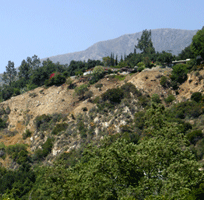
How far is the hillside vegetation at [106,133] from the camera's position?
21.1 meters

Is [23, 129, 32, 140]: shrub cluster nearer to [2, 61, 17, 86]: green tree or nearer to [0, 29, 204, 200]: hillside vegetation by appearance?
[0, 29, 204, 200]: hillside vegetation

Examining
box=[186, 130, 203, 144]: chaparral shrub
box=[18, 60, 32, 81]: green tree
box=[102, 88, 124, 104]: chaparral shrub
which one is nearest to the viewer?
box=[186, 130, 203, 144]: chaparral shrub

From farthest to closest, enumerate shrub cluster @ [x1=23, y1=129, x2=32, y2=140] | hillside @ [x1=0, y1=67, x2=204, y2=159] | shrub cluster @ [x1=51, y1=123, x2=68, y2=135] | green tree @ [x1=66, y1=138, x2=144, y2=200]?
1. shrub cluster @ [x1=23, y1=129, x2=32, y2=140]
2. shrub cluster @ [x1=51, y1=123, x2=68, y2=135]
3. hillside @ [x1=0, y1=67, x2=204, y2=159]
4. green tree @ [x1=66, y1=138, x2=144, y2=200]

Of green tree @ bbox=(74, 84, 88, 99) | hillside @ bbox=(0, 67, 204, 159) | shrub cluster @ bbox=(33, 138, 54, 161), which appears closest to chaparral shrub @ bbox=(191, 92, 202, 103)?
hillside @ bbox=(0, 67, 204, 159)

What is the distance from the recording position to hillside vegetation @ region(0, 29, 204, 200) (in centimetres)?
2109

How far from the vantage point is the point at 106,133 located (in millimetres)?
55312

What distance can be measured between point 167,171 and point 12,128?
6009 cm

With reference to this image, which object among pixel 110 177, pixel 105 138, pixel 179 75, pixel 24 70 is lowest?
pixel 110 177

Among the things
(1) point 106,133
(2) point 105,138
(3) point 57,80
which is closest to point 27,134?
(3) point 57,80

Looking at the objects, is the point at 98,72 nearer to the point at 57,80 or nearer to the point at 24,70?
the point at 57,80

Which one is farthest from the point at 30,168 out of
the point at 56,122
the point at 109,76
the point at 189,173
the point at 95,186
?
the point at 189,173

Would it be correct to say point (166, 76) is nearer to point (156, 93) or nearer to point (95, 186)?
point (156, 93)

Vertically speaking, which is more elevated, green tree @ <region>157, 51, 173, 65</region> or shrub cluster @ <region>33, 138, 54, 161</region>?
green tree @ <region>157, 51, 173, 65</region>

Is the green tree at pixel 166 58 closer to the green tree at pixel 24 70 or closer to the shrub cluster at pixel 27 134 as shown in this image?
the shrub cluster at pixel 27 134
